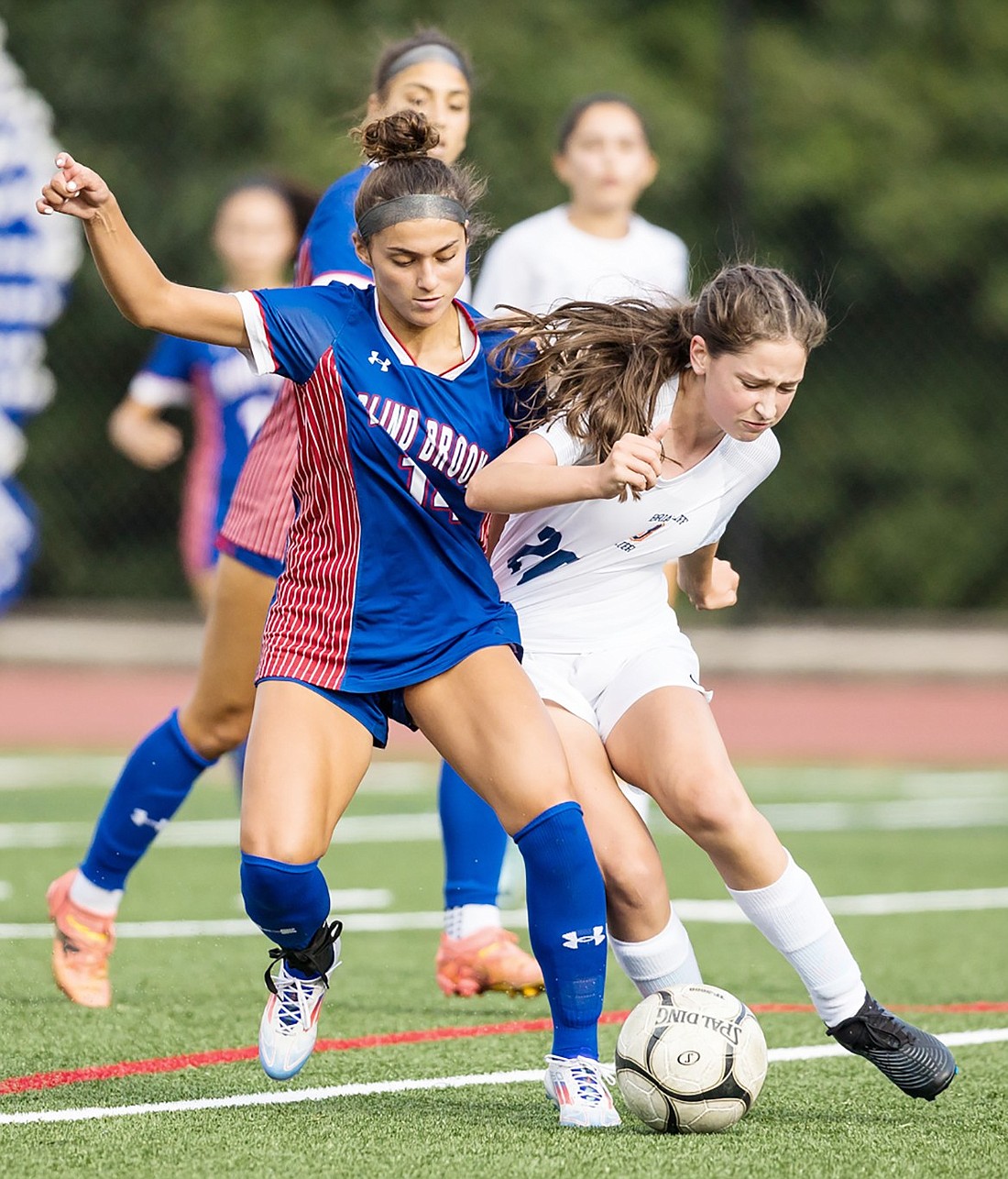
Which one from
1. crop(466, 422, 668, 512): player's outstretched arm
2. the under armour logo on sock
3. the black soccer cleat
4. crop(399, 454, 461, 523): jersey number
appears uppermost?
crop(466, 422, 668, 512): player's outstretched arm

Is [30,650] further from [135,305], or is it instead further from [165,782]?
[135,305]

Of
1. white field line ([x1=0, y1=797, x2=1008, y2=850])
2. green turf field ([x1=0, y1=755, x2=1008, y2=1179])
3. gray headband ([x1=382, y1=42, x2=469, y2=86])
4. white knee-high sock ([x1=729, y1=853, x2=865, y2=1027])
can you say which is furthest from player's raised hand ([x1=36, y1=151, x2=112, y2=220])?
white field line ([x1=0, y1=797, x2=1008, y2=850])

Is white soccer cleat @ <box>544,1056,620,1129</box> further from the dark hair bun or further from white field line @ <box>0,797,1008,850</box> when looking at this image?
white field line @ <box>0,797,1008,850</box>

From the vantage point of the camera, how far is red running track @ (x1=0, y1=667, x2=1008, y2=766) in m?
12.0

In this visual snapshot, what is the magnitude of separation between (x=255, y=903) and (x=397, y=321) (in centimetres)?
120

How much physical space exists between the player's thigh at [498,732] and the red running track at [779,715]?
7767 mm

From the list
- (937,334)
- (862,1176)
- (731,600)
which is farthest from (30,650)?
(862,1176)

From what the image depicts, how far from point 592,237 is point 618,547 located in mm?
2302

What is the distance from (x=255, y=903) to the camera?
3.87 meters

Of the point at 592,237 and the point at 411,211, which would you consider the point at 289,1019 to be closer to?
the point at 411,211

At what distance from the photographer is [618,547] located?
14.0ft

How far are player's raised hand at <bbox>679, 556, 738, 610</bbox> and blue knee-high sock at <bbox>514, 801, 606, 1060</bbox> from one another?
33.3 inches

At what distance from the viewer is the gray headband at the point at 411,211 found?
3906mm

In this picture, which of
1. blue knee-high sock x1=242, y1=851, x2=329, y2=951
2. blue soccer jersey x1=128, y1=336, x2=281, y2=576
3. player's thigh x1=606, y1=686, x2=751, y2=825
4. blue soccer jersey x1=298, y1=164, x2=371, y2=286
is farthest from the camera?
blue soccer jersey x1=128, y1=336, x2=281, y2=576
